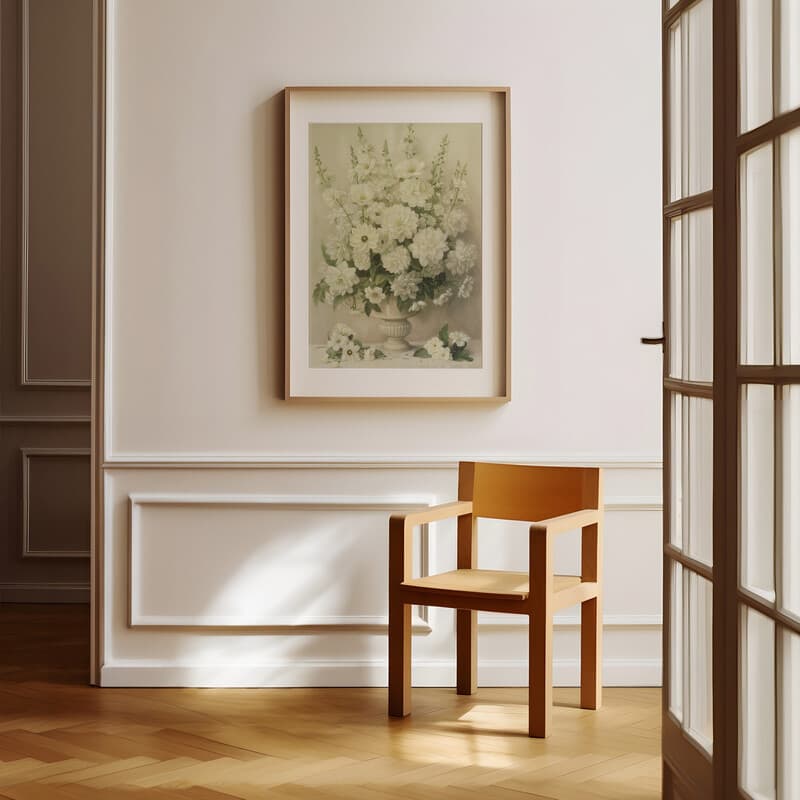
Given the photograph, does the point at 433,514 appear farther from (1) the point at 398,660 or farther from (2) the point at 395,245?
(2) the point at 395,245

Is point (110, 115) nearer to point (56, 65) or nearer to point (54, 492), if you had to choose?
point (56, 65)

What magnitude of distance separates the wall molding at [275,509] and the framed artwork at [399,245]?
340 millimetres

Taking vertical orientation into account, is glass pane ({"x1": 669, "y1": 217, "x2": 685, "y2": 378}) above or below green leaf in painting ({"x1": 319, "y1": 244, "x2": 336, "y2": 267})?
below

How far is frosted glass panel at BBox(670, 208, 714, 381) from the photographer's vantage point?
2.16m

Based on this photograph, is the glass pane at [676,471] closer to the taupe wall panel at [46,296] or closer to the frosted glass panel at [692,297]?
the frosted glass panel at [692,297]

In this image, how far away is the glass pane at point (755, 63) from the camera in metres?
1.81

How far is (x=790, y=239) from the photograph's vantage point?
1725mm

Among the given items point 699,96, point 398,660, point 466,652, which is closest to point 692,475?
point 699,96

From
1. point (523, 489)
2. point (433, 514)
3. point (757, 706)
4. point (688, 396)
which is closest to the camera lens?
point (757, 706)

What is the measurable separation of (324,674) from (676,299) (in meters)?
1.85

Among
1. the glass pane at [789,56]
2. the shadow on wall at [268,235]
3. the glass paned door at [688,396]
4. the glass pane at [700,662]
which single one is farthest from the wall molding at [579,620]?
the glass pane at [789,56]

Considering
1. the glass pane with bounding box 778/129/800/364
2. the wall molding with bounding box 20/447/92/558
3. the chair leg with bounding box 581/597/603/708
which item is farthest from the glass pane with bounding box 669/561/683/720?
the wall molding with bounding box 20/447/92/558

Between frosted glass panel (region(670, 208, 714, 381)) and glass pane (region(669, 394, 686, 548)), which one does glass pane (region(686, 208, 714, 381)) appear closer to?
frosted glass panel (region(670, 208, 714, 381))

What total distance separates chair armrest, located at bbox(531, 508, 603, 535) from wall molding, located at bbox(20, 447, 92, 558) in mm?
2613
